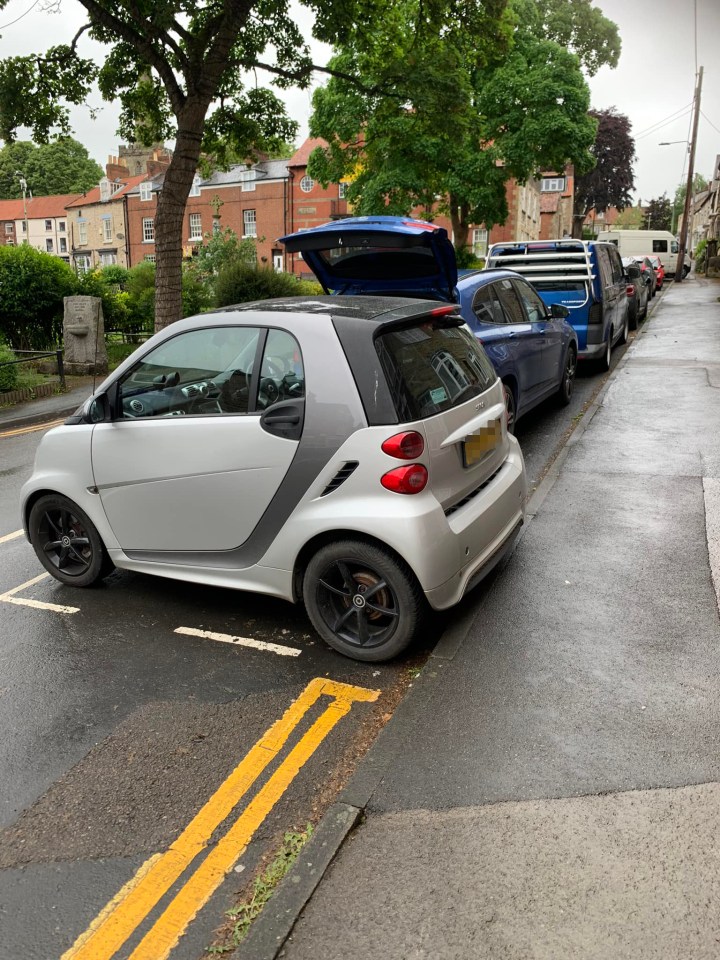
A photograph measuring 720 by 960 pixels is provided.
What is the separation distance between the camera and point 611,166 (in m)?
→ 55.7

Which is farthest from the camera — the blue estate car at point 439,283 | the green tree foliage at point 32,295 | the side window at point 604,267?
Answer: the green tree foliage at point 32,295

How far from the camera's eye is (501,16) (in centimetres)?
1462

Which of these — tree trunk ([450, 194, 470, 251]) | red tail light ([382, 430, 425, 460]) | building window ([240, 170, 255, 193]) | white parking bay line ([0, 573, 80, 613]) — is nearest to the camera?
red tail light ([382, 430, 425, 460])

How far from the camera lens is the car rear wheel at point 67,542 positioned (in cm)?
492

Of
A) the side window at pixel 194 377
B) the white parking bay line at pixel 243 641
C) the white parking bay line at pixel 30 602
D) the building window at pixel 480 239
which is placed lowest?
the white parking bay line at pixel 30 602

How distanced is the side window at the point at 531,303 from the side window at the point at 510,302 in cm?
13

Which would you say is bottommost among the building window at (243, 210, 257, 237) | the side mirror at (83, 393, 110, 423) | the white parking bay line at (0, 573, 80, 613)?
the white parking bay line at (0, 573, 80, 613)

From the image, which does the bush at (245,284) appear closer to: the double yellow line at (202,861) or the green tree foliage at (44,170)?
the double yellow line at (202,861)

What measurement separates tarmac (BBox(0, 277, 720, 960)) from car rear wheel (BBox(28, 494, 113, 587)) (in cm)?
234

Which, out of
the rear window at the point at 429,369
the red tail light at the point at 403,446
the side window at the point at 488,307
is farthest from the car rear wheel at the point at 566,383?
the red tail light at the point at 403,446

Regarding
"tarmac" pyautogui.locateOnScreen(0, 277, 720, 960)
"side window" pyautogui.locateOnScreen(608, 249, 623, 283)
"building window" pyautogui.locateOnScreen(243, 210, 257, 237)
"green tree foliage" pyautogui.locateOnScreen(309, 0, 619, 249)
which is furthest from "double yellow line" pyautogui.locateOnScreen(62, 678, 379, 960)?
"building window" pyautogui.locateOnScreen(243, 210, 257, 237)

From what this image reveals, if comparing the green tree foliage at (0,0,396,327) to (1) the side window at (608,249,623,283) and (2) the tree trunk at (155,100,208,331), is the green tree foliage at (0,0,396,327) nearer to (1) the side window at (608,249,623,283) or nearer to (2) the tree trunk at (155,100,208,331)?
(2) the tree trunk at (155,100,208,331)

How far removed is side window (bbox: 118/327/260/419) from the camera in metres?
4.22

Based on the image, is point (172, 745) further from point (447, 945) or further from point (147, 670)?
point (447, 945)
